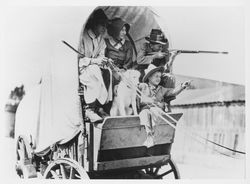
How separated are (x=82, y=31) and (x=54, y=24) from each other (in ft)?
0.45

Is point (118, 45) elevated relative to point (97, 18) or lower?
lower

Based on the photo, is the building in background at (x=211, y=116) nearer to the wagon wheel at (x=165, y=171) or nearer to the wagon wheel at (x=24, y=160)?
the wagon wheel at (x=165, y=171)

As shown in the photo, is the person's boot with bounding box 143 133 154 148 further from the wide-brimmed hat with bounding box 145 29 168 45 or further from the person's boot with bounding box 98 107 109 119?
the wide-brimmed hat with bounding box 145 29 168 45

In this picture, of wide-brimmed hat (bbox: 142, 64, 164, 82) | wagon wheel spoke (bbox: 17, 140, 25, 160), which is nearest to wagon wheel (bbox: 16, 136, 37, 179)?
wagon wheel spoke (bbox: 17, 140, 25, 160)

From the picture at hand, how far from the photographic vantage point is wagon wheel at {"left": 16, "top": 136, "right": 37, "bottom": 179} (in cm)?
148

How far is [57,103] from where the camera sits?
1.47 m

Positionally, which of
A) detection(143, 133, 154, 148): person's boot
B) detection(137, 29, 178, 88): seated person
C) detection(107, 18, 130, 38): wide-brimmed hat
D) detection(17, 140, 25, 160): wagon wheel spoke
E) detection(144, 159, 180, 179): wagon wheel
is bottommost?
detection(144, 159, 180, 179): wagon wheel

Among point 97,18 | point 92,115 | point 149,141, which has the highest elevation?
point 97,18

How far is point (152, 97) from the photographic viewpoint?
150cm

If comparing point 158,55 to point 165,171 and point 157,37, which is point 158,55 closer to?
point 157,37

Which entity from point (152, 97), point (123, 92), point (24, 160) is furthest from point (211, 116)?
point (24, 160)

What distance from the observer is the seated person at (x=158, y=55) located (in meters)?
1.50

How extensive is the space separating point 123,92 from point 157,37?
0.31 m

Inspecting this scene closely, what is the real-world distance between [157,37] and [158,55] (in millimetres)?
86
